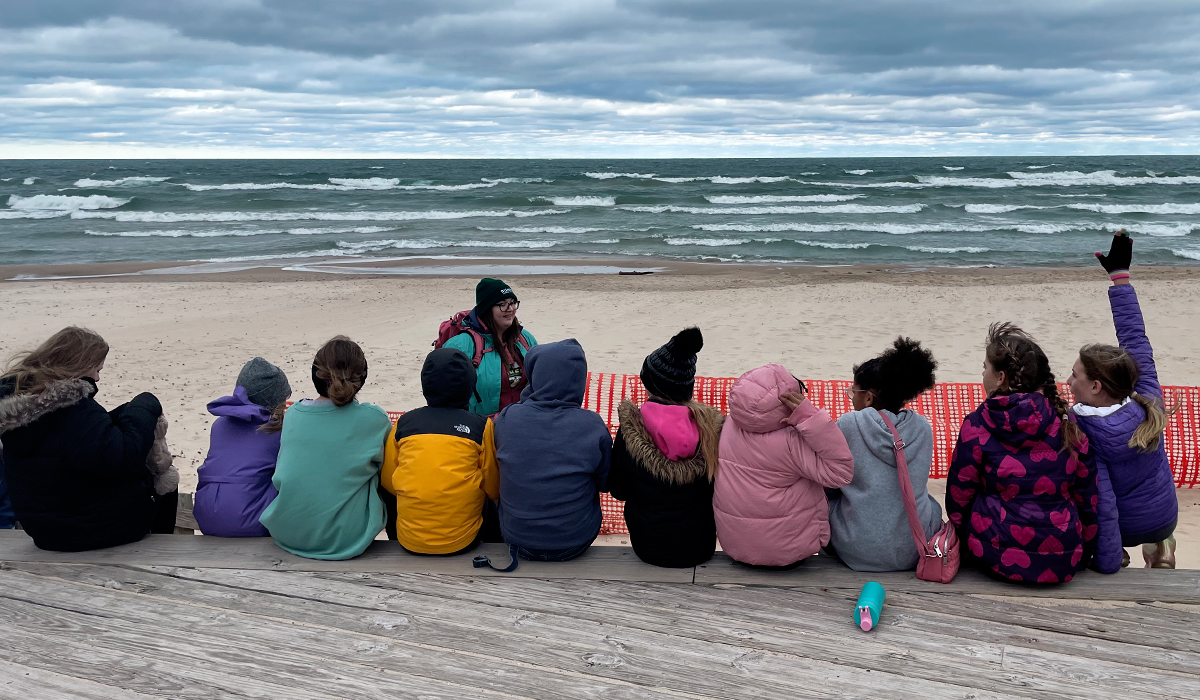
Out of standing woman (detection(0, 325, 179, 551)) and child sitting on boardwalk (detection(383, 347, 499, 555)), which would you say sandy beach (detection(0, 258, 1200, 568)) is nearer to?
standing woman (detection(0, 325, 179, 551))

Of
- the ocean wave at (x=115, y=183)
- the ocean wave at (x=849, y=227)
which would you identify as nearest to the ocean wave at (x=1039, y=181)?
the ocean wave at (x=849, y=227)

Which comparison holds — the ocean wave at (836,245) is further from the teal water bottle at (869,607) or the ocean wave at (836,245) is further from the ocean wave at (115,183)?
the ocean wave at (115,183)

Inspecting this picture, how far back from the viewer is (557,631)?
10.7 feet

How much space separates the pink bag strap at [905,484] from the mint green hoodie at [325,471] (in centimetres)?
217

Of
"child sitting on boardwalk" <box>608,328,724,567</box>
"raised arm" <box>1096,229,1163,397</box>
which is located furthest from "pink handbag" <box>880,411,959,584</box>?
"raised arm" <box>1096,229,1163,397</box>

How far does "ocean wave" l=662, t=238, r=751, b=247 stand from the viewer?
975 inches

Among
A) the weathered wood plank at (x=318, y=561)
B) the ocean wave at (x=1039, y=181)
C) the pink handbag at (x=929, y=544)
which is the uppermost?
the ocean wave at (x=1039, y=181)

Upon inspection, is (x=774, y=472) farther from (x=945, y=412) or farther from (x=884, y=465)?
(x=945, y=412)

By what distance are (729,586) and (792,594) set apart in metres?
0.26

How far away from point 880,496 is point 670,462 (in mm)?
879

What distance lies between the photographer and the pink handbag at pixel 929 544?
11.3ft

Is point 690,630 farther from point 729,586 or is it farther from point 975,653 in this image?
point 975,653

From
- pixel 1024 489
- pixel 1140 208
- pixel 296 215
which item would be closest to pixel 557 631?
pixel 1024 489

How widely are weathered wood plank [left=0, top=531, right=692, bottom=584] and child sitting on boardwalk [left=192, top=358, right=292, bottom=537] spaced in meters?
0.13
